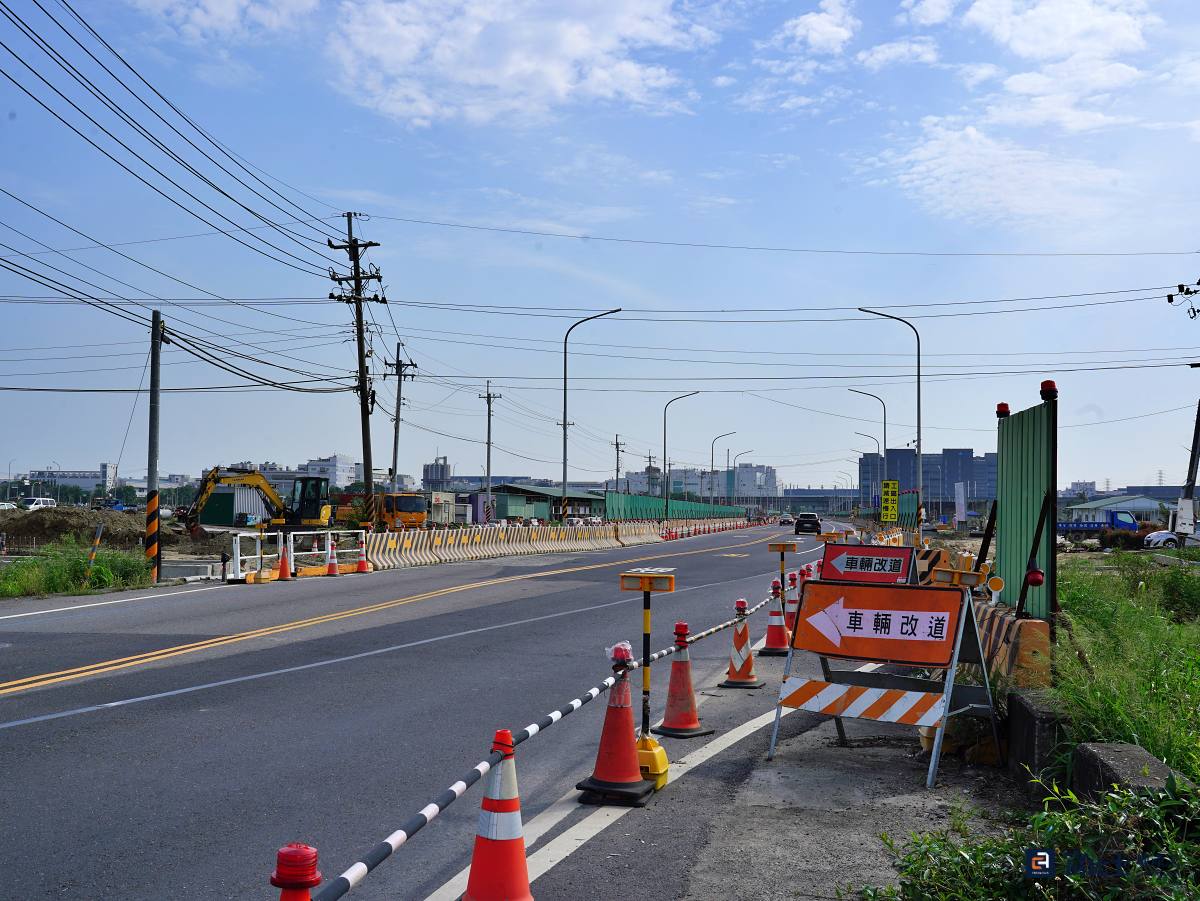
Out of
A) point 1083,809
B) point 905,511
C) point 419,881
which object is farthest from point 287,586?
point 905,511

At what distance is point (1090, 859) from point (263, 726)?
694 centimetres

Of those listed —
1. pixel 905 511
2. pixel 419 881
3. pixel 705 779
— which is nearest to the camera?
pixel 419 881

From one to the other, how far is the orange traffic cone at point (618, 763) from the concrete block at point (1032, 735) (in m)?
2.41

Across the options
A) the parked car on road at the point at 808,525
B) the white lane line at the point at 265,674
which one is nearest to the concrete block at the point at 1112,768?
the white lane line at the point at 265,674

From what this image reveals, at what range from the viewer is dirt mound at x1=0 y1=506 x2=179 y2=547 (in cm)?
4597

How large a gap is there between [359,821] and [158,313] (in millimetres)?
21733

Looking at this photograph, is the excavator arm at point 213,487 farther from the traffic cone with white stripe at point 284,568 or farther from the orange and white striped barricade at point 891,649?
the orange and white striped barricade at point 891,649

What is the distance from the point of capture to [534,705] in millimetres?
10344

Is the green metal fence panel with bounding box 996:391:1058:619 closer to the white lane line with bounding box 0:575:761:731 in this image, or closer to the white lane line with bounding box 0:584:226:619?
the white lane line with bounding box 0:575:761:731

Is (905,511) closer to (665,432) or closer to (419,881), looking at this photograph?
(665,432)

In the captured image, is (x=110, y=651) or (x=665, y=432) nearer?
(x=110, y=651)

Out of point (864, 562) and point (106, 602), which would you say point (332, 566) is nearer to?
point (106, 602)

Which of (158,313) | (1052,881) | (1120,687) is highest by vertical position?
(158,313)

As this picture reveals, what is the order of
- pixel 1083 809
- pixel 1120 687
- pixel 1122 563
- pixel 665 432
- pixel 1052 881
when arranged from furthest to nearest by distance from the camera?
1. pixel 665 432
2. pixel 1122 563
3. pixel 1120 687
4. pixel 1083 809
5. pixel 1052 881
